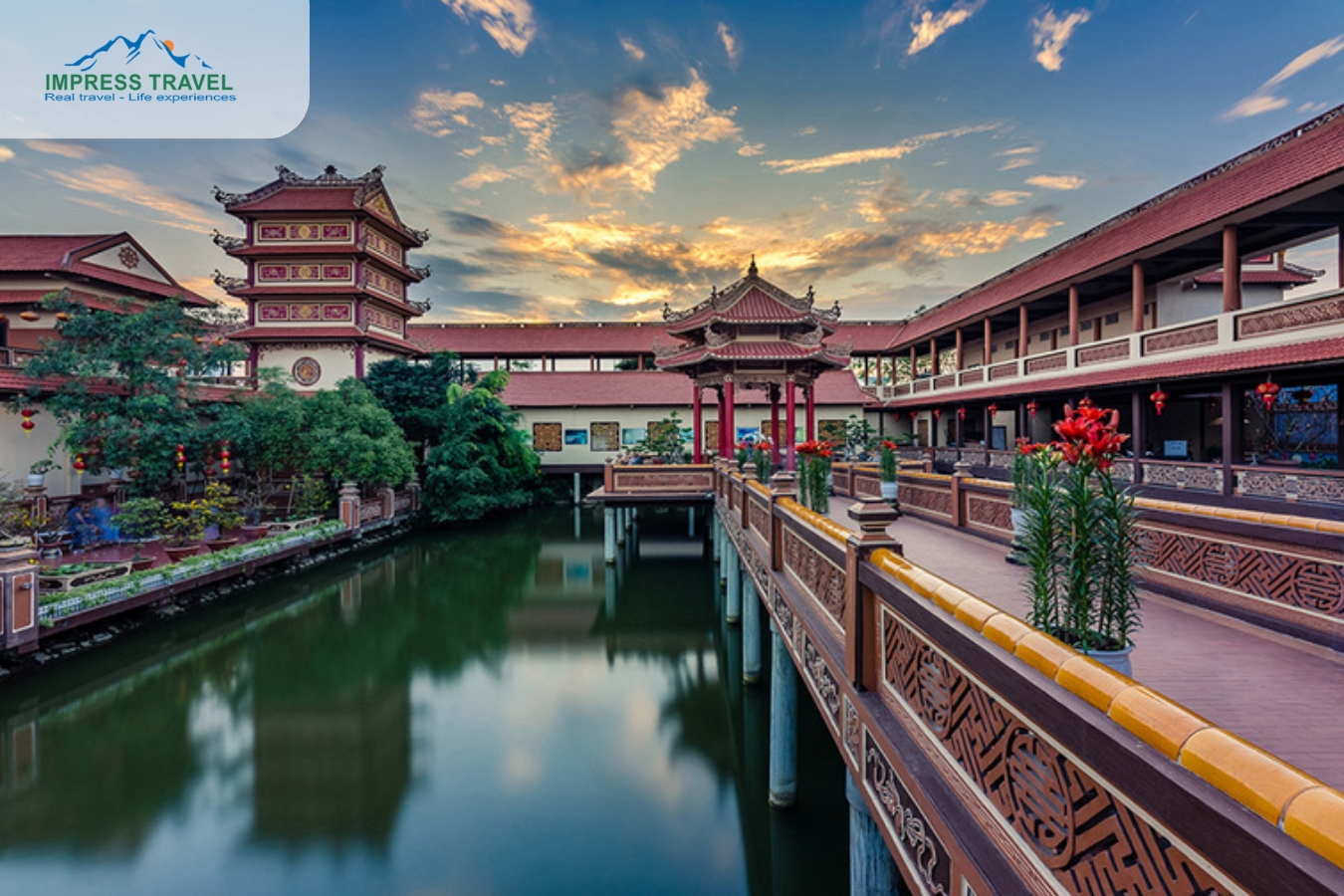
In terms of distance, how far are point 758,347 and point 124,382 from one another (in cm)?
1562

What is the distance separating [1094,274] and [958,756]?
1623 centimetres

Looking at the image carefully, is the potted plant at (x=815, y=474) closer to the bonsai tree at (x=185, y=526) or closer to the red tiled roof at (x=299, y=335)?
the bonsai tree at (x=185, y=526)

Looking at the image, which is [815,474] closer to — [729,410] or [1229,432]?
[729,410]

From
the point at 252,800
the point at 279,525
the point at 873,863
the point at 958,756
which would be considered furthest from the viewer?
the point at 279,525

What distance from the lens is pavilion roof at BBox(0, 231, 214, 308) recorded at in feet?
53.3

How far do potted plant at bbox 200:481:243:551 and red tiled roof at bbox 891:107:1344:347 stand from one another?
69.8 ft

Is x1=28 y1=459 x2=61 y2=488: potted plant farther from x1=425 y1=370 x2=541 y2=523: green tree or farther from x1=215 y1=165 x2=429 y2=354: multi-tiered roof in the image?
x1=425 y1=370 x2=541 y2=523: green tree

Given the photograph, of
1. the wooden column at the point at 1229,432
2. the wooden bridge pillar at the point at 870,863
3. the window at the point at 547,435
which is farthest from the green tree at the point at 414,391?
the wooden column at the point at 1229,432

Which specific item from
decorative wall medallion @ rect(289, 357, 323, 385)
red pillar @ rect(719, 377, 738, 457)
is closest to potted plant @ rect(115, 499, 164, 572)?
decorative wall medallion @ rect(289, 357, 323, 385)

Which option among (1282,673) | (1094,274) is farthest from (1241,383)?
(1282,673)

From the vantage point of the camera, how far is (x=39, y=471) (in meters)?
13.1

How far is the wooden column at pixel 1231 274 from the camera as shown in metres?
10.5

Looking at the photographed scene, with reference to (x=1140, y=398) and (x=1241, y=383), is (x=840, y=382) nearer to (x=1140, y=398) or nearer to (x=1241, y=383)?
(x=1140, y=398)

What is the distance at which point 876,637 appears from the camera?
3088 mm
